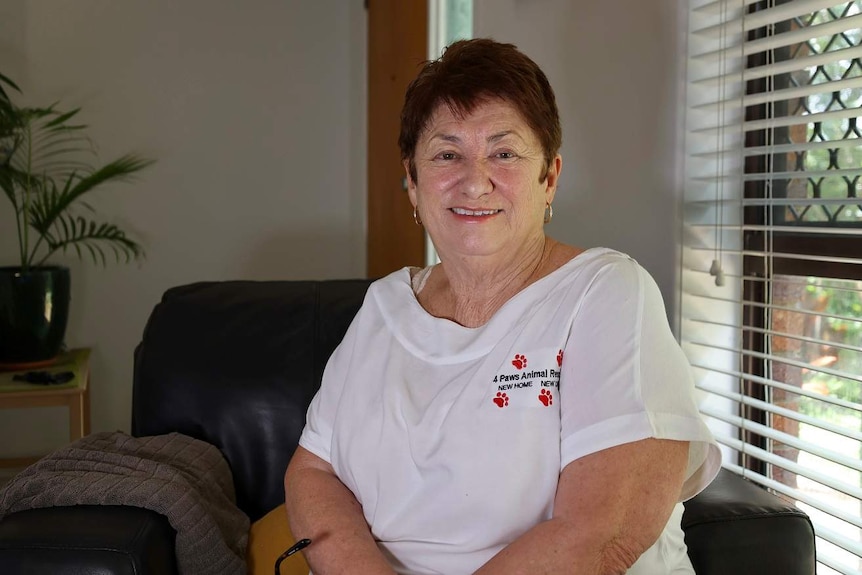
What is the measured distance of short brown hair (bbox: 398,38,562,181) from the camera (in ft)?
4.28

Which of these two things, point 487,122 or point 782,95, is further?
point 782,95

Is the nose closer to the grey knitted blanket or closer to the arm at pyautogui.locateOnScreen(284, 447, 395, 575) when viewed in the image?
the arm at pyautogui.locateOnScreen(284, 447, 395, 575)

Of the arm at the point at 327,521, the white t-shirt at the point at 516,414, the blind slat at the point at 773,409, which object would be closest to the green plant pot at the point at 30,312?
the arm at the point at 327,521

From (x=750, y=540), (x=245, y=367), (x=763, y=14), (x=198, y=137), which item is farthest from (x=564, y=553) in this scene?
(x=198, y=137)

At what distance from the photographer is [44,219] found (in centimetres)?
315

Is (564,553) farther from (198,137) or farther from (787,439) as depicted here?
(198,137)

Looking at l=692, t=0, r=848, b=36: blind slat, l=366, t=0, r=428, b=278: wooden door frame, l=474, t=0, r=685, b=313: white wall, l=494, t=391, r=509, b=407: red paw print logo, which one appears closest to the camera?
l=494, t=391, r=509, b=407: red paw print logo

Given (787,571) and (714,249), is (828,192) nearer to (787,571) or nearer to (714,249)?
(714,249)

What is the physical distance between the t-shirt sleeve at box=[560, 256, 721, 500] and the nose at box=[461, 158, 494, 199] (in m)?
0.22

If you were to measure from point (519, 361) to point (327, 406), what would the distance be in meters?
0.40

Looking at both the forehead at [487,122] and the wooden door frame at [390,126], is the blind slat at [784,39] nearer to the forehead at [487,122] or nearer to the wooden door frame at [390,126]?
the forehead at [487,122]

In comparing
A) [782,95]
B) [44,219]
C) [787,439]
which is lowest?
[787,439]

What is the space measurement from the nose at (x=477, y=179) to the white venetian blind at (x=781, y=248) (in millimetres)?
545

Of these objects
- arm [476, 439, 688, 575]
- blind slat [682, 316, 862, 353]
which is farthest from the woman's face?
blind slat [682, 316, 862, 353]
